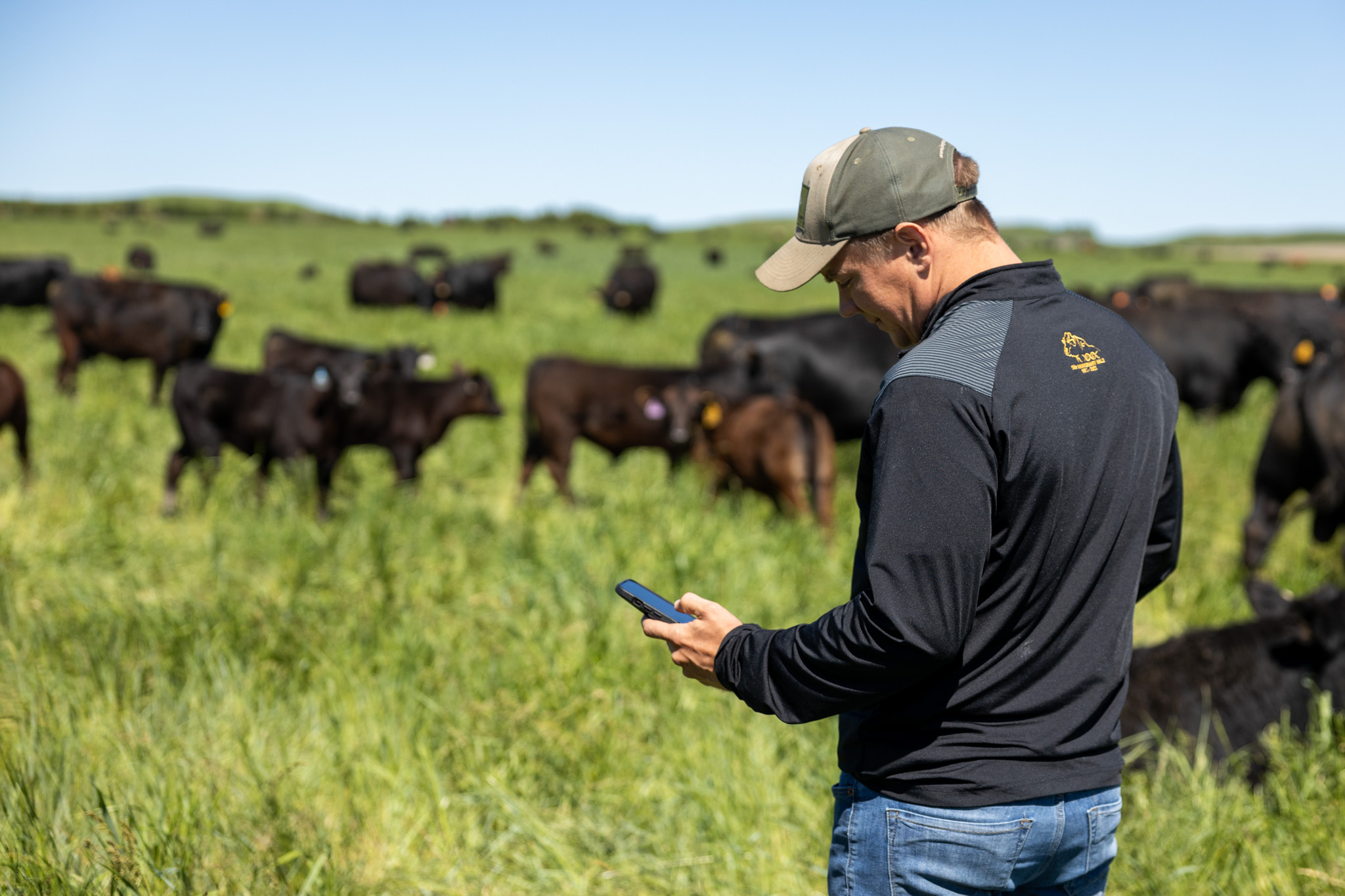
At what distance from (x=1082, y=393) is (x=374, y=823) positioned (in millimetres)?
2730

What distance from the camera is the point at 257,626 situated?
14.8 ft

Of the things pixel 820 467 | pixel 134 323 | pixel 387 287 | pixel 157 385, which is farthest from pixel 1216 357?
pixel 387 287

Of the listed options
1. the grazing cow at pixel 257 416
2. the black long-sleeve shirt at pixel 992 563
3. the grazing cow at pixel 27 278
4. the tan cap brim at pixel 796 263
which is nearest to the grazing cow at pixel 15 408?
the grazing cow at pixel 257 416

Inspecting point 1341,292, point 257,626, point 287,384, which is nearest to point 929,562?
point 257,626

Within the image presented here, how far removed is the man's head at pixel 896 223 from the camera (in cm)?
169

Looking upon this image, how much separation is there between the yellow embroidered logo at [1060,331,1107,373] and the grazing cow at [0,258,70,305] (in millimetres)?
24994

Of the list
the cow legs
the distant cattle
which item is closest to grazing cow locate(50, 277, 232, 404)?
the cow legs

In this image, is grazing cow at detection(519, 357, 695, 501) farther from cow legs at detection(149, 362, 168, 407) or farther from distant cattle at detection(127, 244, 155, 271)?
distant cattle at detection(127, 244, 155, 271)

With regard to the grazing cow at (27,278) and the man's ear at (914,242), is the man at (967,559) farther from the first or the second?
the grazing cow at (27,278)

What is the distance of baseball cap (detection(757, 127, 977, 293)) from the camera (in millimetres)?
1681

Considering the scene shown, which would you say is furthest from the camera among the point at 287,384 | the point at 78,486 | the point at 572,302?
the point at 572,302

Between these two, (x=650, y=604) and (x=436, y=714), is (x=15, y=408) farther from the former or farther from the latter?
(x=650, y=604)

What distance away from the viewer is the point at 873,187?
5.56ft

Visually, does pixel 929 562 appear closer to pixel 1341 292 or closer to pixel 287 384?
pixel 287 384
